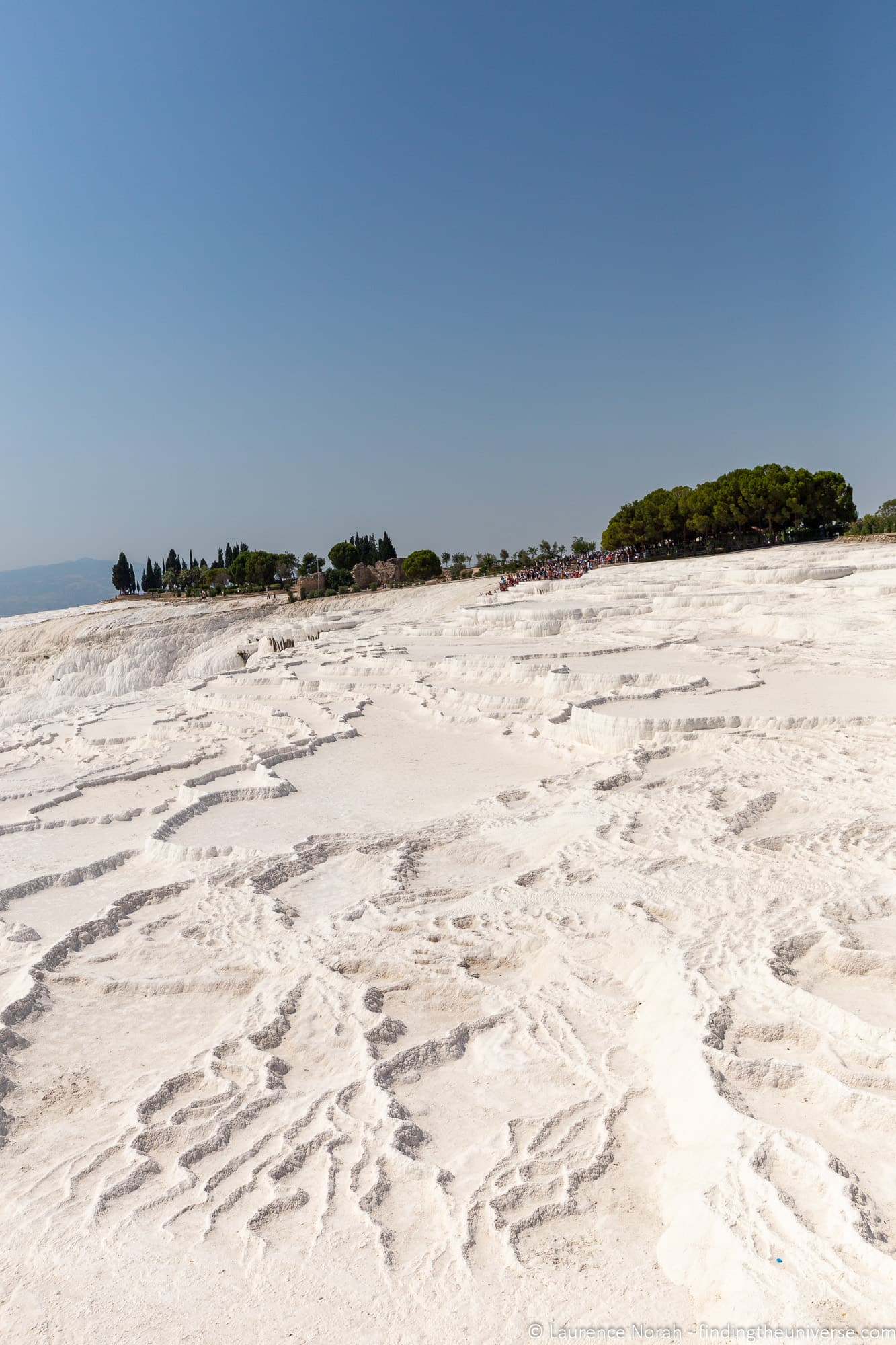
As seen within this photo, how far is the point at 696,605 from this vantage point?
18906 millimetres

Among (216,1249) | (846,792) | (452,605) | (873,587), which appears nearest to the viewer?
(216,1249)

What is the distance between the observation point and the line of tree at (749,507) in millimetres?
34250

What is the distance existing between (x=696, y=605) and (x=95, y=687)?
20751 mm

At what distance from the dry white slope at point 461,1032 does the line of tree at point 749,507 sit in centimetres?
2599

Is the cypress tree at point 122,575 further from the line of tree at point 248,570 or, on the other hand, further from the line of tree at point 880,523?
the line of tree at point 880,523

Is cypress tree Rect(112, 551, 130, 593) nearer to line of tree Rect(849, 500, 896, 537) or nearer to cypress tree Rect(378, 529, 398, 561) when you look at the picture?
cypress tree Rect(378, 529, 398, 561)

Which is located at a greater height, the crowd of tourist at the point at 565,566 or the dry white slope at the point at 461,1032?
the crowd of tourist at the point at 565,566

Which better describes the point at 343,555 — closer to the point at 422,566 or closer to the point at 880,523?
the point at 422,566

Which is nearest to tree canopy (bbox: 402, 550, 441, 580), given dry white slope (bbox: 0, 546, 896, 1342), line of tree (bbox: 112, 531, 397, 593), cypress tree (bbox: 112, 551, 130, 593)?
line of tree (bbox: 112, 531, 397, 593)

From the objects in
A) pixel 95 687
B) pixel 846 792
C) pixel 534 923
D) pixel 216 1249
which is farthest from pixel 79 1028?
pixel 95 687

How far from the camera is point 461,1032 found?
4.40 m

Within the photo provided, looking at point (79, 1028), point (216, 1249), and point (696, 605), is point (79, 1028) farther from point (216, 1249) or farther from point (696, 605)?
point (696, 605)

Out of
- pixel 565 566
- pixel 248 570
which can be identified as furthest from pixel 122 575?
pixel 565 566

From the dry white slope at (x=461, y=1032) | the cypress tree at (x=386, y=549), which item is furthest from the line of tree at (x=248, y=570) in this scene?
the dry white slope at (x=461, y=1032)
